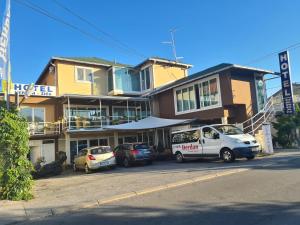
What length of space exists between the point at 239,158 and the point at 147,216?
11738mm

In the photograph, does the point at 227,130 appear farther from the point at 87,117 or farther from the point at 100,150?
the point at 87,117

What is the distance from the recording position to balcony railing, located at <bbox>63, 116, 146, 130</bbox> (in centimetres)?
2478

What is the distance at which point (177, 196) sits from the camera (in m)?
9.09

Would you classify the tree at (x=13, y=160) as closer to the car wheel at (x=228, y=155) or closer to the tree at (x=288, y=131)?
the car wheel at (x=228, y=155)

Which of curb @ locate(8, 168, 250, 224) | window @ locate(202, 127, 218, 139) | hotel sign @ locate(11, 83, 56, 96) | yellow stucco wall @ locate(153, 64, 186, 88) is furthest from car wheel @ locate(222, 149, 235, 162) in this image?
hotel sign @ locate(11, 83, 56, 96)

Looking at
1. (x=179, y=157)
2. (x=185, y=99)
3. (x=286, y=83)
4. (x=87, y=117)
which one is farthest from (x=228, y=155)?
(x=87, y=117)

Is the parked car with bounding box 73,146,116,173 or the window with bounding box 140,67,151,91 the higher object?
the window with bounding box 140,67,151,91

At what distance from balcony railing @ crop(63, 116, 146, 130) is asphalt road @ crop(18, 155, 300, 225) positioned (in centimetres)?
1599

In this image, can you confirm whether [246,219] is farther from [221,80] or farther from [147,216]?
[221,80]

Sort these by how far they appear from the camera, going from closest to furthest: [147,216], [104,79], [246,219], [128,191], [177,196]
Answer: [246,219] → [147,216] → [177,196] → [128,191] → [104,79]

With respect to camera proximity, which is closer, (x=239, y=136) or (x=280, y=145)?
(x=239, y=136)

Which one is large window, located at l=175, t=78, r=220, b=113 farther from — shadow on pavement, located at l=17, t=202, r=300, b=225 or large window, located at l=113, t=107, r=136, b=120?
shadow on pavement, located at l=17, t=202, r=300, b=225

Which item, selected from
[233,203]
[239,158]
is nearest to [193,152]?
[239,158]

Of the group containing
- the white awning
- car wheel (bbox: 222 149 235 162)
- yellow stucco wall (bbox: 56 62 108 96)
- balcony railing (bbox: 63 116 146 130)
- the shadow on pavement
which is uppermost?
yellow stucco wall (bbox: 56 62 108 96)
